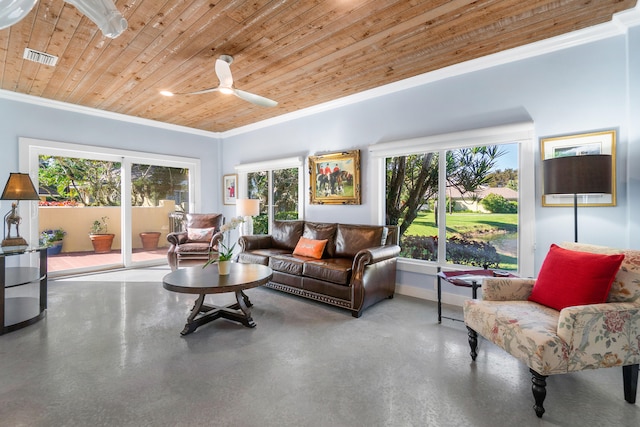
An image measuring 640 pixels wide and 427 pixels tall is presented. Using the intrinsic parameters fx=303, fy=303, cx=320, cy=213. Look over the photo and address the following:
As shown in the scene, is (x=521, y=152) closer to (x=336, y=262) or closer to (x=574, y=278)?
(x=574, y=278)

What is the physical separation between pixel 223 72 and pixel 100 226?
3.90m

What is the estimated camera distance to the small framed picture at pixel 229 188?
6.19m

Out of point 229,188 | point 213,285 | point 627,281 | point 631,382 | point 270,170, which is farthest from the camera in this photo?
point 229,188

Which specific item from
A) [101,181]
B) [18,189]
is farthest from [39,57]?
[101,181]

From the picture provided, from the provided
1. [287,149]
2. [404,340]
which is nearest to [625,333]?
[404,340]

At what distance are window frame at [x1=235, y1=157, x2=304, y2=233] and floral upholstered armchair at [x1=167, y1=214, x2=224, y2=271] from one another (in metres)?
0.87

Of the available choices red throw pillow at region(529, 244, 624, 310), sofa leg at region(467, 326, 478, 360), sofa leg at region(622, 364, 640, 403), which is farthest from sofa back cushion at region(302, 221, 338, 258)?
sofa leg at region(622, 364, 640, 403)

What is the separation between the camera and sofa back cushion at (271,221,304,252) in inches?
179

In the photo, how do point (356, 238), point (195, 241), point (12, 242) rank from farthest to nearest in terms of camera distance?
point (195, 241), point (356, 238), point (12, 242)

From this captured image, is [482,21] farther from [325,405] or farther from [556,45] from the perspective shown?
[325,405]

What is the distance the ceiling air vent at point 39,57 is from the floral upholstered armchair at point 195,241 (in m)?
2.59

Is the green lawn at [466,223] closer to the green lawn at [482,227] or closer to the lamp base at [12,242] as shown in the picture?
the green lawn at [482,227]

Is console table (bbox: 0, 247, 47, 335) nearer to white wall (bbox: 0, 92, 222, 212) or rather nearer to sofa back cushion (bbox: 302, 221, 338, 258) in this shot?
white wall (bbox: 0, 92, 222, 212)

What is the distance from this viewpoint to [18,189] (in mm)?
3221
